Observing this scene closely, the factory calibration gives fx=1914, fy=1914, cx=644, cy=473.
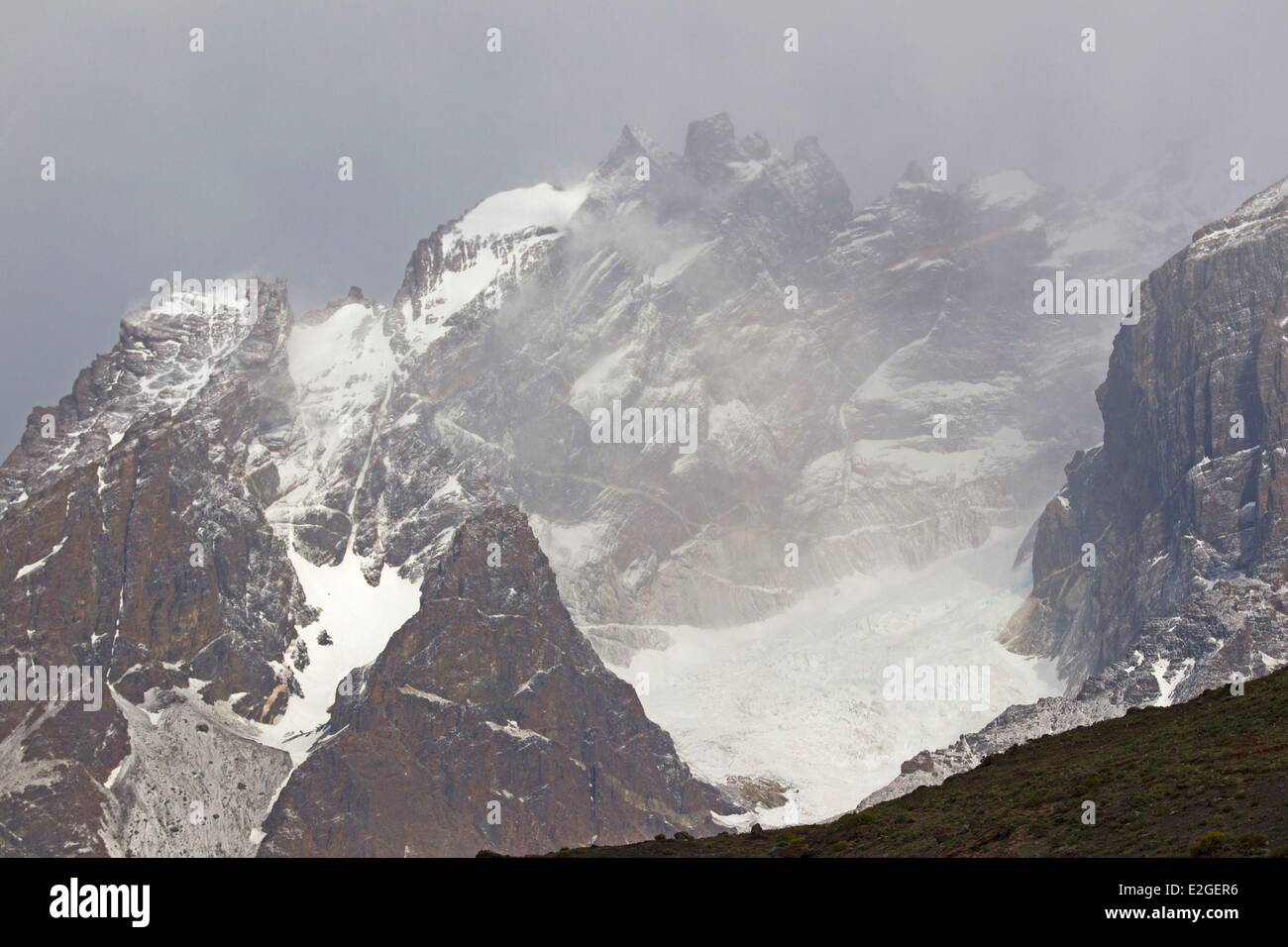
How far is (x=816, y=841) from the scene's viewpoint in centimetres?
10694

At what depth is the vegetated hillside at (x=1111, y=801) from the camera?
268ft

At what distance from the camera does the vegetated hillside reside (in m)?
81.8

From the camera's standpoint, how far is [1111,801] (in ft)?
305
